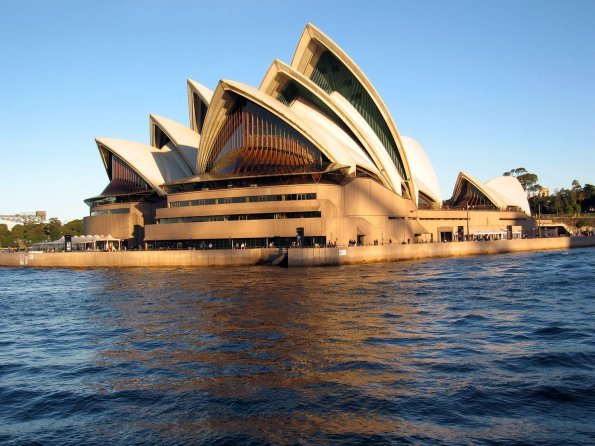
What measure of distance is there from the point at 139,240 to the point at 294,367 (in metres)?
74.5

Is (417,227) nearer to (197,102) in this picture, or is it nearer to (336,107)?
(336,107)

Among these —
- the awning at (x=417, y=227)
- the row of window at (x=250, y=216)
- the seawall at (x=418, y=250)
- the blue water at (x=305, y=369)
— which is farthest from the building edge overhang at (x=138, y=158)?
the blue water at (x=305, y=369)

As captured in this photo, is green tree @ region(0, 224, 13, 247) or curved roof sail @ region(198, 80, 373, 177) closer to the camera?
curved roof sail @ region(198, 80, 373, 177)

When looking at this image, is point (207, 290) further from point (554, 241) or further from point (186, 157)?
point (554, 241)

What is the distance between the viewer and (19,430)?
1324cm

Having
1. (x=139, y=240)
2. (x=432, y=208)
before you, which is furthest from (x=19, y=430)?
(x=432, y=208)

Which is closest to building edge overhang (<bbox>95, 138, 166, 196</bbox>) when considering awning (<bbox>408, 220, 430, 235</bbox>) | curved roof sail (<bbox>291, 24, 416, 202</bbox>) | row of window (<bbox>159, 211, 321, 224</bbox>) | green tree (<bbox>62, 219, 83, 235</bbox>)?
row of window (<bbox>159, 211, 321, 224</bbox>)

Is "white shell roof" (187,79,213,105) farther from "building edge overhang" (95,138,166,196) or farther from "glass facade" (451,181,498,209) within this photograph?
"glass facade" (451,181,498,209)

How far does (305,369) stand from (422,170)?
3474 inches

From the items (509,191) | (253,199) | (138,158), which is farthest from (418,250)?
(509,191)

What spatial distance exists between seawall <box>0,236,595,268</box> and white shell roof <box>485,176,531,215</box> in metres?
31.1

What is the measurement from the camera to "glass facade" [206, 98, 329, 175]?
243 feet

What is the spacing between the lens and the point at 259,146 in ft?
253

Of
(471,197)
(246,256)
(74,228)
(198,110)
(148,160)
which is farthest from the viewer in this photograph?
(74,228)
